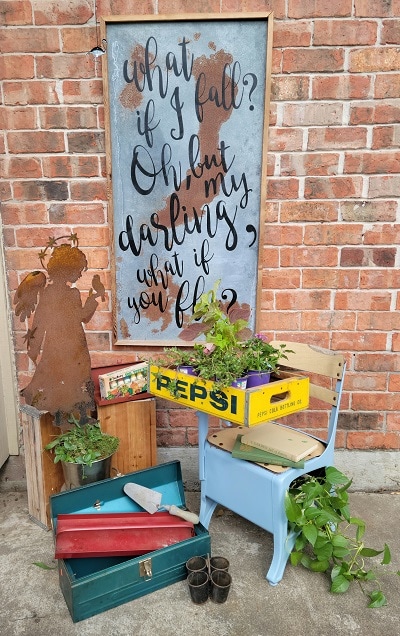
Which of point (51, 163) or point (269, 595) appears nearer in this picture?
point (269, 595)

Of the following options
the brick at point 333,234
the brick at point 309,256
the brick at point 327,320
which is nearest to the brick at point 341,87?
the brick at point 333,234

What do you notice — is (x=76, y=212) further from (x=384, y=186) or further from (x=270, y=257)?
(x=384, y=186)

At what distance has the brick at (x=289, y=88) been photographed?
2.47 meters

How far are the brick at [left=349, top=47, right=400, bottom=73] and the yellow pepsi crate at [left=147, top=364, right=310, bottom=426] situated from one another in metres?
1.61

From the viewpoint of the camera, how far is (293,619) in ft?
6.38

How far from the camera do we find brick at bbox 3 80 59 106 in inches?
98.3

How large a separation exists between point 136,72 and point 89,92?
0.27m

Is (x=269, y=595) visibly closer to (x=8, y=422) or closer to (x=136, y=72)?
(x=8, y=422)

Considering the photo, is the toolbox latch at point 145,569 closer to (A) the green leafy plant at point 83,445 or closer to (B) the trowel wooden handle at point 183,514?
(B) the trowel wooden handle at point 183,514

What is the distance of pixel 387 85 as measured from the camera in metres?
2.45

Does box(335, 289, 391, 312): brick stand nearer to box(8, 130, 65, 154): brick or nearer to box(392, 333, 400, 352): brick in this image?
box(392, 333, 400, 352): brick

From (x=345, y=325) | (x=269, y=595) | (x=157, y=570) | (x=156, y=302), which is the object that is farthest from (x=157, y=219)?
(x=269, y=595)

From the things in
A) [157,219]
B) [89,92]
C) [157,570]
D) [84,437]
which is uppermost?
[89,92]

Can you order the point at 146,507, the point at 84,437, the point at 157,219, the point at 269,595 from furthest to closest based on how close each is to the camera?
the point at 157,219 < the point at 84,437 < the point at 146,507 < the point at 269,595
